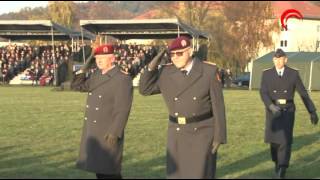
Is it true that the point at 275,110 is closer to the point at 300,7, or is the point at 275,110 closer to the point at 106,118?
the point at 106,118

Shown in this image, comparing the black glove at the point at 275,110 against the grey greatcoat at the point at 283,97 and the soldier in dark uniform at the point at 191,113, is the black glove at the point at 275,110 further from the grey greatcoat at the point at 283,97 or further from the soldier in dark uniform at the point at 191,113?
the soldier in dark uniform at the point at 191,113

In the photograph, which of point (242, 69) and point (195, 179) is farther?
point (242, 69)

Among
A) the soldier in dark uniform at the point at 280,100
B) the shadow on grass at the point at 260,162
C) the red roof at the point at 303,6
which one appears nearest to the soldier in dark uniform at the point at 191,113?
the shadow on grass at the point at 260,162

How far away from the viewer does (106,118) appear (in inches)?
286

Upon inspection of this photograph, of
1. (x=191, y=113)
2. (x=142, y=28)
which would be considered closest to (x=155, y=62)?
Result: (x=191, y=113)

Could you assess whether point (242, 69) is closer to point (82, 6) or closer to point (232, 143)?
point (82, 6)

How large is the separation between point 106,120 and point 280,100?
3275mm

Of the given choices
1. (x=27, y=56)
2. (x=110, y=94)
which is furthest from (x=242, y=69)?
(x=110, y=94)

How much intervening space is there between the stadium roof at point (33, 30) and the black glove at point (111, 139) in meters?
40.6

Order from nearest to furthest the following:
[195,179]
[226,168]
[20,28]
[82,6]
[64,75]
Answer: [195,179]
[226,168]
[64,75]
[20,28]
[82,6]

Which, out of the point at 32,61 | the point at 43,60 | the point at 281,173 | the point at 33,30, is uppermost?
the point at 33,30

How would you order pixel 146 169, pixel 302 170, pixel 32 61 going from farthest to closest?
pixel 32 61 → pixel 302 170 → pixel 146 169

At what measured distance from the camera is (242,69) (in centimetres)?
6556

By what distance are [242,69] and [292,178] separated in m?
57.2
